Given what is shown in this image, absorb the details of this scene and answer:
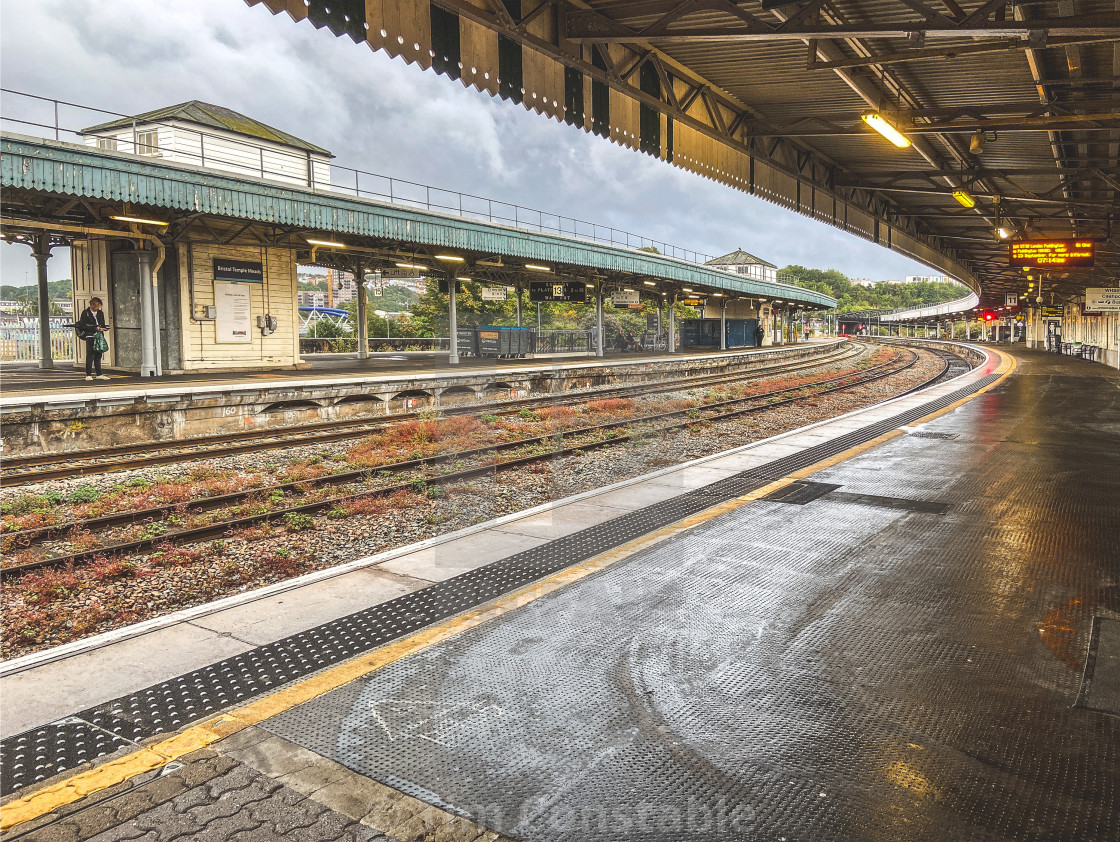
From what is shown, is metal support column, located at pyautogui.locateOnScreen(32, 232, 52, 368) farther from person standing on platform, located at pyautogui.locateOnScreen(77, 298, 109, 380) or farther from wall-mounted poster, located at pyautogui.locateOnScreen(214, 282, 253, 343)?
person standing on platform, located at pyautogui.locateOnScreen(77, 298, 109, 380)

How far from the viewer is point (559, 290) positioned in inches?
1351

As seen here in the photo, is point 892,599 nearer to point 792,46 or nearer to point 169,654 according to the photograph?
point 169,654

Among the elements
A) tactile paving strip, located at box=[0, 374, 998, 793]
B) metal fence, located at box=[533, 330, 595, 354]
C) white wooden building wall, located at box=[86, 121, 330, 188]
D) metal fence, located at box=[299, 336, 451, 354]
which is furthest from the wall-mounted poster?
metal fence, located at box=[533, 330, 595, 354]

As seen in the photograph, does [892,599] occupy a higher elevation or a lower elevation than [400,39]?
lower

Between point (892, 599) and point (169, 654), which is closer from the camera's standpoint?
point (169, 654)

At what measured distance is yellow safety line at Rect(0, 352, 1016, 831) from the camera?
3025mm

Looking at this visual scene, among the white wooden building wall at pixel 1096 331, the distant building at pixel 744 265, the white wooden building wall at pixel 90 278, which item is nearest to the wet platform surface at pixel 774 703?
the white wooden building wall at pixel 90 278

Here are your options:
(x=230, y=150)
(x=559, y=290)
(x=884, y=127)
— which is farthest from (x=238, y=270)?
(x=884, y=127)

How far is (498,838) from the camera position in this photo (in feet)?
9.10

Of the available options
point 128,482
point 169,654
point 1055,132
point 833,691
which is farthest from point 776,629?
point 1055,132

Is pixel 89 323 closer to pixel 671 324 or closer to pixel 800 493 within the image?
pixel 800 493

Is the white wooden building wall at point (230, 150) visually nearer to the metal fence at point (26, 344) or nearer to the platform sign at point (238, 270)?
the metal fence at point (26, 344)

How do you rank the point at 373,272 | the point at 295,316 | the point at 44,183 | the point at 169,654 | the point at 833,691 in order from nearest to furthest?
1. the point at 833,691
2. the point at 169,654
3. the point at 44,183
4. the point at 295,316
5. the point at 373,272

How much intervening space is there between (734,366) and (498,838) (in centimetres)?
3518
